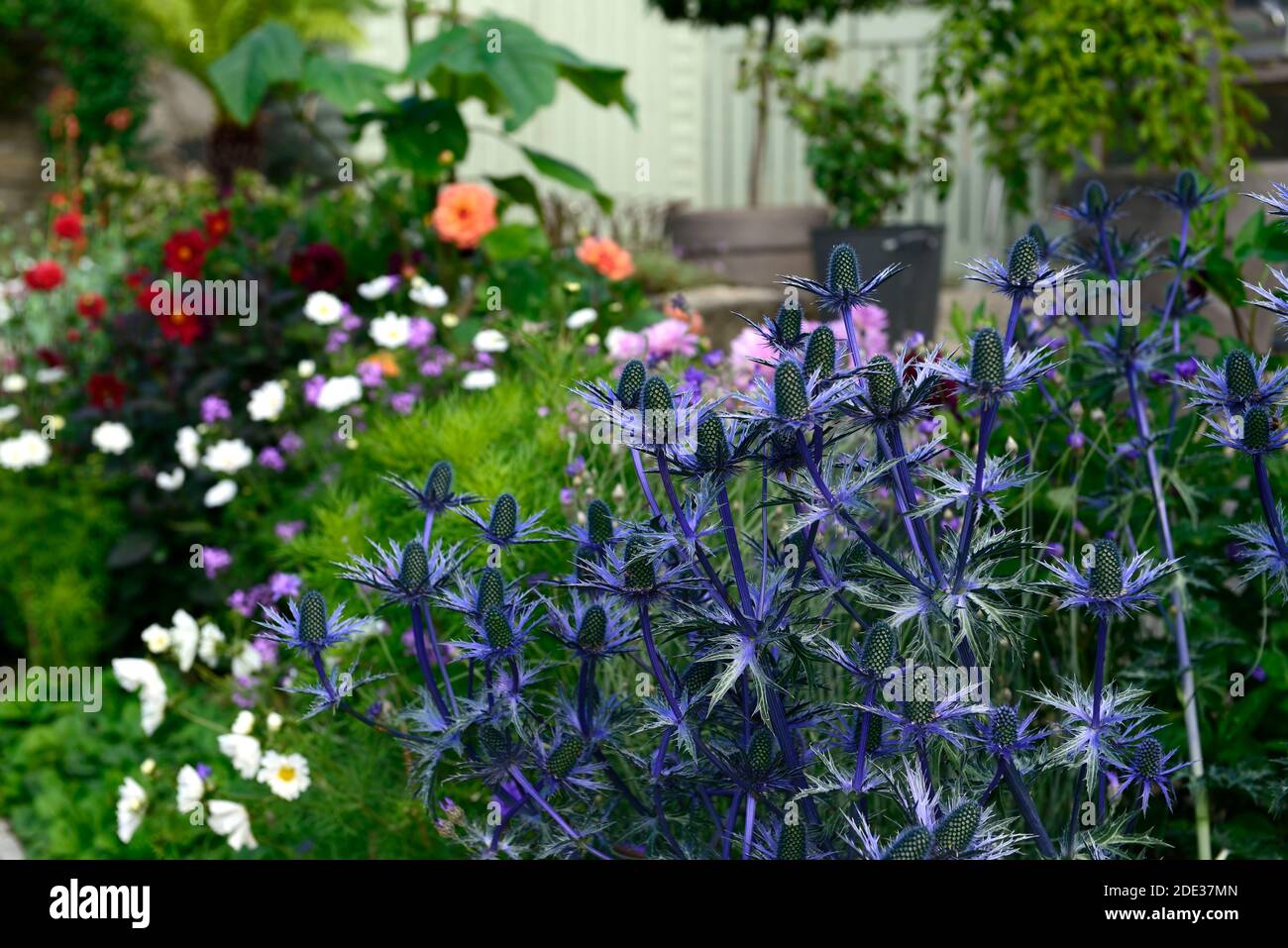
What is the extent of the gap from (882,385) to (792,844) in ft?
1.60

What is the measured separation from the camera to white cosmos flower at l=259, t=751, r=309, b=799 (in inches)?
84.1

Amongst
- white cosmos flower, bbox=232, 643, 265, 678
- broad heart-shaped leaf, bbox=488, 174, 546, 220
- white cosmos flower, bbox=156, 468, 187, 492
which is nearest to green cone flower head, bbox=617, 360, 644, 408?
white cosmos flower, bbox=232, 643, 265, 678

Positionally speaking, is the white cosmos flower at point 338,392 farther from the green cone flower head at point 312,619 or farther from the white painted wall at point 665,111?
the white painted wall at point 665,111

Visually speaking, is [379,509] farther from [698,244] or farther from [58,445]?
[698,244]

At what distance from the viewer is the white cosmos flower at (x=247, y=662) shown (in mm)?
2604

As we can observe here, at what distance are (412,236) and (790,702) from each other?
288 centimetres

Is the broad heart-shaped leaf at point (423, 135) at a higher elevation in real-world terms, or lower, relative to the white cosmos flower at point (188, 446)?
higher

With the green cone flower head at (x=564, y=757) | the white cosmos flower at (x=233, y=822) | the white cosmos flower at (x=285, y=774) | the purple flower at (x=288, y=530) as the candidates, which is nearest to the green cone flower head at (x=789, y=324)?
the green cone flower head at (x=564, y=757)

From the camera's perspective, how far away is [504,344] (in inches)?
112

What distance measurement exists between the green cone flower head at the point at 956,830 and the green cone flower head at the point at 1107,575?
0.24 metres

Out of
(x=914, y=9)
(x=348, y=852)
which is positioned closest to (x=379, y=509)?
(x=348, y=852)

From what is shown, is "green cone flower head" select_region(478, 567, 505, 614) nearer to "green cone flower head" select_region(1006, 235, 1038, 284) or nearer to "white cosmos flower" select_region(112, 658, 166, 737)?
"green cone flower head" select_region(1006, 235, 1038, 284)

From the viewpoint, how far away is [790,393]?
1169mm

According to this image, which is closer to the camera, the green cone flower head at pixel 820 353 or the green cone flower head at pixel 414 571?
the green cone flower head at pixel 820 353
